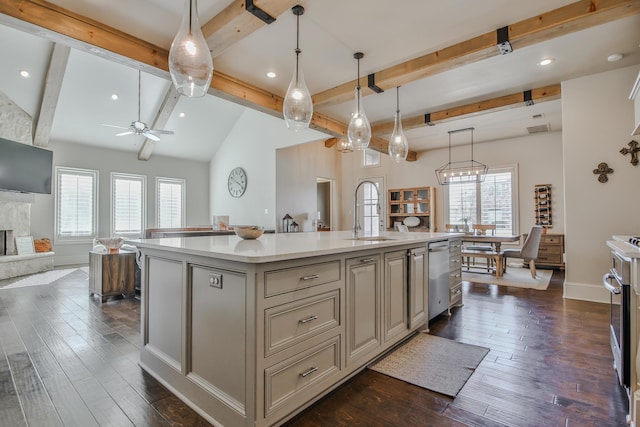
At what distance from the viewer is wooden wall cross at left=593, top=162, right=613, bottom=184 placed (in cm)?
380

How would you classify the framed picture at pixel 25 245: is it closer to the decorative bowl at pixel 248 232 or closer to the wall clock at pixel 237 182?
the wall clock at pixel 237 182

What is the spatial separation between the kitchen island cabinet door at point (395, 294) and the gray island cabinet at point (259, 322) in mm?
22

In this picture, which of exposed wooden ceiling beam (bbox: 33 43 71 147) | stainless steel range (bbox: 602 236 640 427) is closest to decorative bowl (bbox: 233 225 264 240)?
stainless steel range (bbox: 602 236 640 427)

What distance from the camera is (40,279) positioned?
217 inches

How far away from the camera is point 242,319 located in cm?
150

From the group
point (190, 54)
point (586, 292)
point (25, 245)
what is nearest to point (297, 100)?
point (190, 54)

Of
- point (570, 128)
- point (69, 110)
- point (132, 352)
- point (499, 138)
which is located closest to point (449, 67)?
point (570, 128)

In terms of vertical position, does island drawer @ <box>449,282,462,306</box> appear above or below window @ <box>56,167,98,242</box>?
below

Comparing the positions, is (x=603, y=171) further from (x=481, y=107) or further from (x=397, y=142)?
(x=397, y=142)

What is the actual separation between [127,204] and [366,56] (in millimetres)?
7663

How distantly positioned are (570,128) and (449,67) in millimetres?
2003

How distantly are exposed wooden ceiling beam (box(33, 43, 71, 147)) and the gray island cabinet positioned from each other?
539 centimetres

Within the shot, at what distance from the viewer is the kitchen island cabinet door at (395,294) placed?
93.5 inches

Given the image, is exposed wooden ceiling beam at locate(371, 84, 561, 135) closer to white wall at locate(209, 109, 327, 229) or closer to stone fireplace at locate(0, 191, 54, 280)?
white wall at locate(209, 109, 327, 229)
